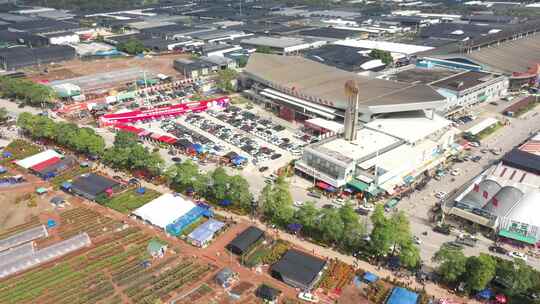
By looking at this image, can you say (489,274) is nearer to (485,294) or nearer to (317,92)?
(485,294)

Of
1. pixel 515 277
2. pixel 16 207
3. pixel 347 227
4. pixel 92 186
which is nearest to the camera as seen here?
pixel 515 277

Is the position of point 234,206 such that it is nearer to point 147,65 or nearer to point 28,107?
point 28,107

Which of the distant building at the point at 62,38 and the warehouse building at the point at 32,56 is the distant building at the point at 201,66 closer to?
the warehouse building at the point at 32,56

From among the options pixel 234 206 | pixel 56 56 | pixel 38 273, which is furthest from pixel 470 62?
pixel 56 56

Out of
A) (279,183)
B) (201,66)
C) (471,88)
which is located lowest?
(279,183)

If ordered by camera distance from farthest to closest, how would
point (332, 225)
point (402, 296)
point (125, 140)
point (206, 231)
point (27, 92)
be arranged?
point (27, 92) → point (125, 140) → point (206, 231) → point (332, 225) → point (402, 296)

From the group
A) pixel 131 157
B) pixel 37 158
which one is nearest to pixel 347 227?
pixel 131 157

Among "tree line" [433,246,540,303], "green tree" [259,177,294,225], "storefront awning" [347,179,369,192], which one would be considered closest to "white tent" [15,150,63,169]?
"green tree" [259,177,294,225]
